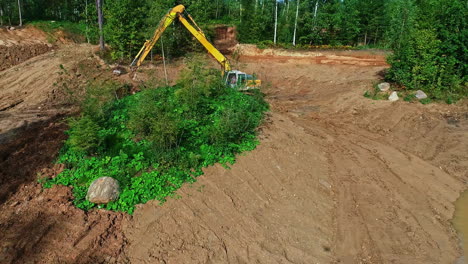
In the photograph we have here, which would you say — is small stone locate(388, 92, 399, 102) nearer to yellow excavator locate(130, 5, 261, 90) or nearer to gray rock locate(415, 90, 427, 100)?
gray rock locate(415, 90, 427, 100)

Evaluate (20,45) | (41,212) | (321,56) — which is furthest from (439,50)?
(20,45)

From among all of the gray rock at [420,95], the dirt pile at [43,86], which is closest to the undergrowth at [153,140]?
the dirt pile at [43,86]

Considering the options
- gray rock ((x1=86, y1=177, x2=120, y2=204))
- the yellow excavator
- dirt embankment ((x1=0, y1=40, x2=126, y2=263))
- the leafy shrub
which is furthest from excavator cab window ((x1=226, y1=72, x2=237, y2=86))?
gray rock ((x1=86, y1=177, x2=120, y2=204))

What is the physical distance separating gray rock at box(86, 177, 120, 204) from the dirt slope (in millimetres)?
703

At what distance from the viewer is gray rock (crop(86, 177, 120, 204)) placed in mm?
6723

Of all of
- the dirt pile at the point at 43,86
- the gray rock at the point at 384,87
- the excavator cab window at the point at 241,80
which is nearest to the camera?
the dirt pile at the point at 43,86

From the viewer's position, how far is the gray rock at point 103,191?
22.1 feet

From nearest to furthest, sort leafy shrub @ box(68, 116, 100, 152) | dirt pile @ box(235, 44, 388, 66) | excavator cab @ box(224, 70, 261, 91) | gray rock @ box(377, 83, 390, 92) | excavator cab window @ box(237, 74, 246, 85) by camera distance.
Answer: leafy shrub @ box(68, 116, 100, 152) < excavator cab window @ box(237, 74, 246, 85) < excavator cab @ box(224, 70, 261, 91) < gray rock @ box(377, 83, 390, 92) < dirt pile @ box(235, 44, 388, 66)

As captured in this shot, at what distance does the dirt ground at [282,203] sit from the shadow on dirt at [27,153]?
0.13 ft

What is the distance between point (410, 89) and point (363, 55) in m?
9.71

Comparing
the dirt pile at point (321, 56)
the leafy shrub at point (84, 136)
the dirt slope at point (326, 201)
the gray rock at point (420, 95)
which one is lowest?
the dirt slope at point (326, 201)

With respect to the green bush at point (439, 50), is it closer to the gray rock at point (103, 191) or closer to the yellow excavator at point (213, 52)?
the yellow excavator at point (213, 52)

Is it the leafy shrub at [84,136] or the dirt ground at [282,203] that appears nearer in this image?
the dirt ground at [282,203]

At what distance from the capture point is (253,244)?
21.5 feet
